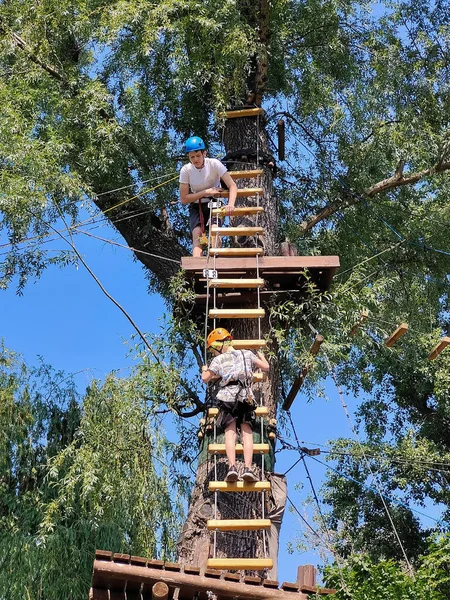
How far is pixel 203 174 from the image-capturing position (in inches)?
313

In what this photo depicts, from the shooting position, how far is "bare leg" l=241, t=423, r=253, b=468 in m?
6.18

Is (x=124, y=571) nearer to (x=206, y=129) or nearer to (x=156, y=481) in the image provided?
(x=156, y=481)

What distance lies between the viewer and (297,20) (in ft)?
32.1

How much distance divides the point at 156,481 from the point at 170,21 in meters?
4.21

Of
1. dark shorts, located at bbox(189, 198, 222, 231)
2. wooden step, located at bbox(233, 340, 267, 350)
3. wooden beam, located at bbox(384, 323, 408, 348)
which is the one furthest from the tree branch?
wooden step, located at bbox(233, 340, 267, 350)

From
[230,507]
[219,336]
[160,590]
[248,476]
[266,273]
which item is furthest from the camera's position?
[266,273]

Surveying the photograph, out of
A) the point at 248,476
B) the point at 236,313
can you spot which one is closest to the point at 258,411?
Result: the point at 248,476

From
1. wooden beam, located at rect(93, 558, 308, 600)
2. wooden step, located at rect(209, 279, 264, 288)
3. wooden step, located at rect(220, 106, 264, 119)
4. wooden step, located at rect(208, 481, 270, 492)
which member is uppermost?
wooden step, located at rect(220, 106, 264, 119)

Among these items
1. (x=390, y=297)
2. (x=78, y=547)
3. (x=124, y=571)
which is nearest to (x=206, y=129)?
(x=390, y=297)

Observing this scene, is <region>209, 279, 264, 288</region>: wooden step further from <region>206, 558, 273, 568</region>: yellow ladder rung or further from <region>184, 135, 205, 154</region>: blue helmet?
<region>206, 558, 273, 568</region>: yellow ladder rung

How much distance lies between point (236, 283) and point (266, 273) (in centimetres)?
36

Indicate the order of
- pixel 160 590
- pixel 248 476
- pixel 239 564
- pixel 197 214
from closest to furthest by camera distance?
pixel 160 590, pixel 239 564, pixel 248 476, pixel 197 214

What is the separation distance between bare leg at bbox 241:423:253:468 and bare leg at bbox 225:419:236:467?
71 mm

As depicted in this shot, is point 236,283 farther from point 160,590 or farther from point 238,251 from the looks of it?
point 160,590
